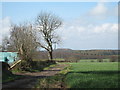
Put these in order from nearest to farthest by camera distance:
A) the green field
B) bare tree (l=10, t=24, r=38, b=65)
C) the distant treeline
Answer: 1. the green field
2. bare tree (l=10, t=24, r=38, b=65)
3. the distant treeline

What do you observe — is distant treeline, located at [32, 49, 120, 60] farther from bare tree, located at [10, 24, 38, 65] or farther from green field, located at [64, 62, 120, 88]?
green field, located at [64, 62, 120, 88]

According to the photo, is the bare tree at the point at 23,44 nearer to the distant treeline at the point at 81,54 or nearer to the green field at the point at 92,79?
the green field at the point at 92,79

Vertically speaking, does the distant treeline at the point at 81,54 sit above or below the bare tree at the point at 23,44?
below

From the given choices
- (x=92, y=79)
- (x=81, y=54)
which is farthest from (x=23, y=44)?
(x=81, y=54)

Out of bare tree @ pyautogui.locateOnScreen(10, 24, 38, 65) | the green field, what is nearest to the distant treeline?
bare tree @ pyautogui.locateOnScreen(10, 24, 38, 65)

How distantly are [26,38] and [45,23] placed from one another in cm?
2789

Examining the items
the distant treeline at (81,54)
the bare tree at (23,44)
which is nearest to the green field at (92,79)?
the bare tree at (23,44)

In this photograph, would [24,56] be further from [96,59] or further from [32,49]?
[96,59]

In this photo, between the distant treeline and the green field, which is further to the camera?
the distant treeline

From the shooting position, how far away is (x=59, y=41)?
55812 millimetres

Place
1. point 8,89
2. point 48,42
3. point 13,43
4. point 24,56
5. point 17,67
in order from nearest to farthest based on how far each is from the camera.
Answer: point 8,89
point 17,67
point 24,56
point 13,43
point 48,42

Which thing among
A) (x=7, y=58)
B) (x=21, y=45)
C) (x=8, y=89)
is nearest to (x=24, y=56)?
(x=21, y=45)

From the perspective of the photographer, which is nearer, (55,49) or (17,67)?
(17,67)

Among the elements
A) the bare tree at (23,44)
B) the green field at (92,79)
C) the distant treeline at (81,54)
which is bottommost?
the distant treeline at (81,54)
